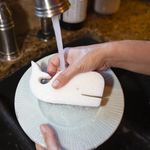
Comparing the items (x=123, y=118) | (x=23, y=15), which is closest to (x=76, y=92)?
(x=123, y=118)

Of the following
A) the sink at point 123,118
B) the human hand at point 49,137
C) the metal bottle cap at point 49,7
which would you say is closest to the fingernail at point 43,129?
the human hand at point 49,137

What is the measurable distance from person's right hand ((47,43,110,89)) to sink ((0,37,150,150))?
0.68 feet

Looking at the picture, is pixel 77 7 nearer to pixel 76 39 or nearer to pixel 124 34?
pixel 76 39

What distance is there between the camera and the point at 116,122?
459mm

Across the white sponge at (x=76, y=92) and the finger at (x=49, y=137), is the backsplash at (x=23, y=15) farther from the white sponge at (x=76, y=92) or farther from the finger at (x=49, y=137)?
the finger at (x=49, y=137)

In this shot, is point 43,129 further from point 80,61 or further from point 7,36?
point 7,36

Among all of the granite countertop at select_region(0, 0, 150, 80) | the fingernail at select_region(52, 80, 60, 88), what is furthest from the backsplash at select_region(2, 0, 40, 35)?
the fingernail at select_region(52, 80, 60, 88)

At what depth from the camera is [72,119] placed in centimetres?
47

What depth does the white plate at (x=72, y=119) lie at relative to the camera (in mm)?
424

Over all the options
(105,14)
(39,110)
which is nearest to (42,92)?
(39,110)

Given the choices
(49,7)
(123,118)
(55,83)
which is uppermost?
(49,7)

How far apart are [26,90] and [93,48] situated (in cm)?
26

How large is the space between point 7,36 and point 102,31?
0.48m

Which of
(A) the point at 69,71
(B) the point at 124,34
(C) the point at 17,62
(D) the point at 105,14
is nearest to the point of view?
(A) the point at 69,71
